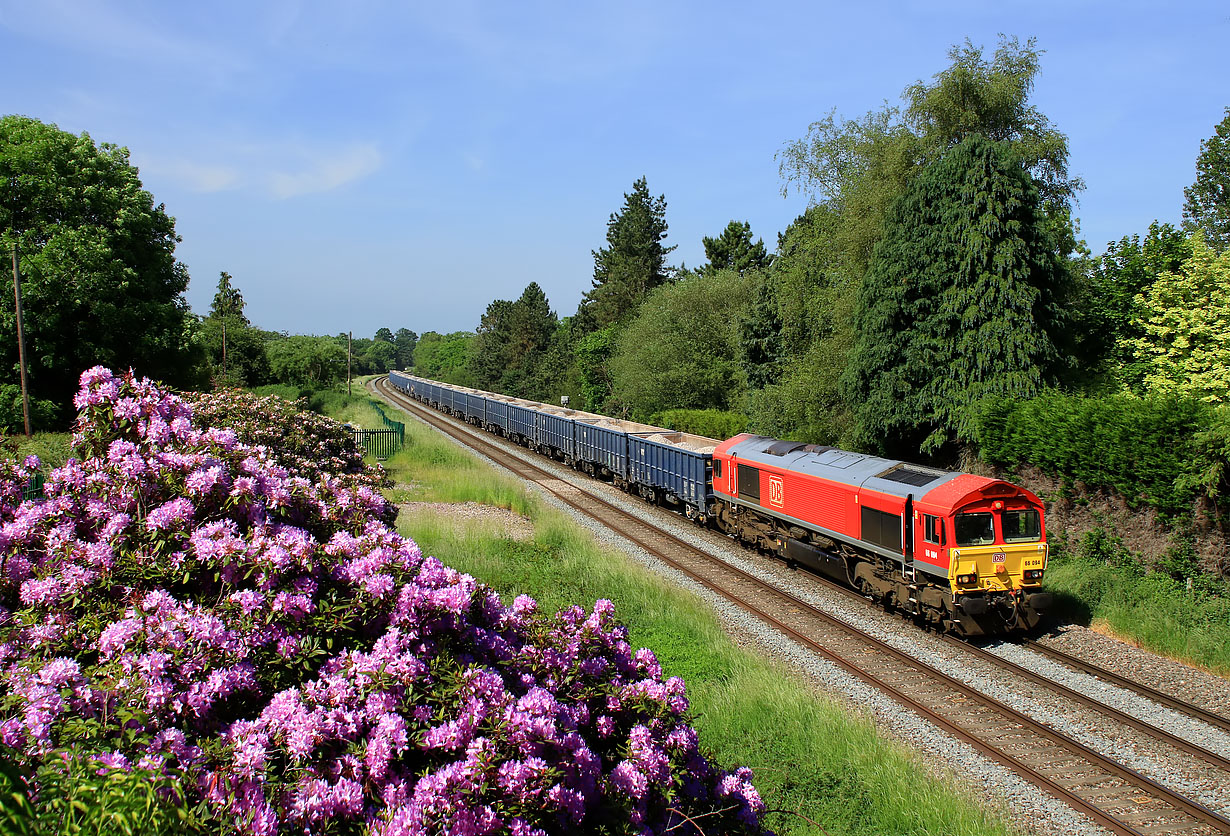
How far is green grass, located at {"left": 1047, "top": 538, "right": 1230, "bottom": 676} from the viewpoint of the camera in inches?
476

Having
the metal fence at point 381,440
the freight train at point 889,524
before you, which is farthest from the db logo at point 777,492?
the metal fence at point 381,440

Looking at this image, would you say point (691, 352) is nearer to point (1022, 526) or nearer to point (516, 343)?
point (1022, 526)

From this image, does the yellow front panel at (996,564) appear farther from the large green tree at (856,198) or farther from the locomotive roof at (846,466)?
the large green tree at (856,198)

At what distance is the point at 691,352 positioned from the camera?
4034 cm

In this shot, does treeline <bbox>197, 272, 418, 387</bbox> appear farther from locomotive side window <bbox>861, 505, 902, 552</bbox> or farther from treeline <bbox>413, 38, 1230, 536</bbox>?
locomotive side window <bbox>861, 505, 902, 552</bbox>

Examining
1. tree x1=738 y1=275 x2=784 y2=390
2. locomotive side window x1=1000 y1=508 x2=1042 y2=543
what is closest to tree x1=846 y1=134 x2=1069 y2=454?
locomotive side window x1=1000 y1=508 x2=1042 y2=543

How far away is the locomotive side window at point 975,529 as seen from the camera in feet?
40.8

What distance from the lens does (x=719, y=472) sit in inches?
802

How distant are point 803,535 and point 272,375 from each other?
50.3 metres

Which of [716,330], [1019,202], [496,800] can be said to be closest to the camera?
[496,800]

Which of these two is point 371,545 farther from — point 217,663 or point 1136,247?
point 1136,247

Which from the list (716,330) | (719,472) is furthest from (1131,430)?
(716,330)

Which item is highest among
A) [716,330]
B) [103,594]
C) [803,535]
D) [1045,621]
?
[716,330]

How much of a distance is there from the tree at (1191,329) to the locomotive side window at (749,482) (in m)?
11.2
